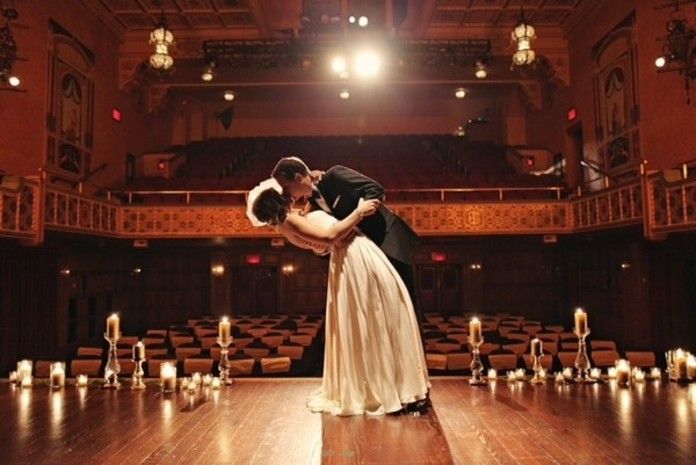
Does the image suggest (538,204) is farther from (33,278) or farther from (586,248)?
(33,278)

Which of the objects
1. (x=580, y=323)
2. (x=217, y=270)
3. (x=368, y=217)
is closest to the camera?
(x=368, y=217)

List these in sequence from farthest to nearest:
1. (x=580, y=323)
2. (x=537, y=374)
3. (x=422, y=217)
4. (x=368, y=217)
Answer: (x=422, y=217) → (x=537, y=374) → (x=580, y=323) → (x=368, y=217)

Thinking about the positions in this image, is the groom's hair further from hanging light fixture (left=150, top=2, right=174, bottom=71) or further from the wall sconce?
the wall sconce

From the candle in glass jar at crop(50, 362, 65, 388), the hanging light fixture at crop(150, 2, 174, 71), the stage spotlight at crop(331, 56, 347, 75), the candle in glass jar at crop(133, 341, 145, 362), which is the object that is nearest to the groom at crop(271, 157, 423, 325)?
the candle in glass jar at crop(133, 341, 145, 362)

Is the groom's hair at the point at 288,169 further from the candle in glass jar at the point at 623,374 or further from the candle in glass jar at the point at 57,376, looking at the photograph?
the candle in glass jar at the point at 623,374

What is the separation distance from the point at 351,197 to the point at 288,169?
41 cm

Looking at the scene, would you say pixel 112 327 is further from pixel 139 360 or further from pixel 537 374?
pixel 537 374

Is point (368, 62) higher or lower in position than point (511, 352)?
higher

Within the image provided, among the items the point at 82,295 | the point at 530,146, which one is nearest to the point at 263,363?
the point at 82,295

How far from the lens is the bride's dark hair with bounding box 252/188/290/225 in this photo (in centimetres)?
279

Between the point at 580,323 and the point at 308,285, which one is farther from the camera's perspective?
the point at 308,285

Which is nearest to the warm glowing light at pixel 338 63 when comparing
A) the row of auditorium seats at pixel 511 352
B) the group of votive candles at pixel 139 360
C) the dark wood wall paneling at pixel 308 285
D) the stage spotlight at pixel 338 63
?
the stage spotlight at pixel 338 63

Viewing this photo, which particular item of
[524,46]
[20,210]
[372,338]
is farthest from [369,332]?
[524,46]

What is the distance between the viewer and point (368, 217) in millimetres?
3205
